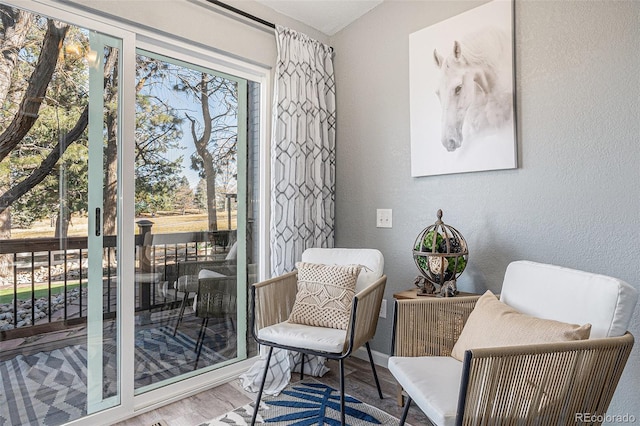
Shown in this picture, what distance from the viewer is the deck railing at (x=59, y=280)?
1.67 metres

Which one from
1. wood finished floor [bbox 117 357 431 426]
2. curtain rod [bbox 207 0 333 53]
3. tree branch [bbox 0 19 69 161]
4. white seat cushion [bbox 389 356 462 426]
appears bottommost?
wood finished floor [bbox 117 357 431 426]

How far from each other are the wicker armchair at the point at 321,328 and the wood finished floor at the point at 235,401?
109 mm

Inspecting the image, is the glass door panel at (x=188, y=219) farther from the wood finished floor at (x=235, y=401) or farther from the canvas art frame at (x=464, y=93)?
the canvas art frame at (x=464, y=93)

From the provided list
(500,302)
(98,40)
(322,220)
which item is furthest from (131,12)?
(500,302)

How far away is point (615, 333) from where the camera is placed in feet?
4.20

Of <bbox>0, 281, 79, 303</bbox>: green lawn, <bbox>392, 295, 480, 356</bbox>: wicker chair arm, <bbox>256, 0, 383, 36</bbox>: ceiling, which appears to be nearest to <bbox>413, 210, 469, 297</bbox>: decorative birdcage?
<bbox>392, 295, 480, 356</bbox>: wicker chair arm

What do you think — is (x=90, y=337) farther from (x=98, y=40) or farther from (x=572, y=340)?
(x=572, y=340)

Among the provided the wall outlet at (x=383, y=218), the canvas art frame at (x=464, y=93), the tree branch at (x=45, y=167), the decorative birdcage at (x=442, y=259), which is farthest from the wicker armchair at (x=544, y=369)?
the tree branch at (x=45, y=167)

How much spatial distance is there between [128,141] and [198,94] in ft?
1.80

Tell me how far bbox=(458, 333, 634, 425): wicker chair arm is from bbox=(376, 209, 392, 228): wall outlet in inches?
57.9

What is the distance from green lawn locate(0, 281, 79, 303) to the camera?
1.65 metres

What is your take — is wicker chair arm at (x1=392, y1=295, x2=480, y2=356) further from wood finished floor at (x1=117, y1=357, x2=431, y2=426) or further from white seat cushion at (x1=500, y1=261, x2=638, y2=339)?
wood finished floor at (x1=117, y1=357, x2=431, y2=426)

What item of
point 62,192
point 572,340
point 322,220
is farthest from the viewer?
point 322,220

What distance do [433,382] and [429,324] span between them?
0.38 metres
